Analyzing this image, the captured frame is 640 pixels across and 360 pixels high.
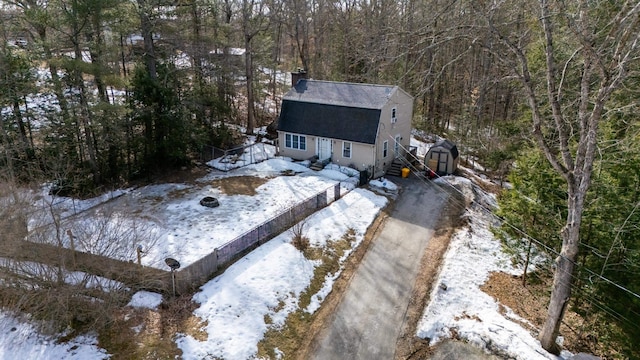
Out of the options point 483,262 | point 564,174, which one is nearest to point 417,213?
point 483,262

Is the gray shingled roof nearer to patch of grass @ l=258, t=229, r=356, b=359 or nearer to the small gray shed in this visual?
the small gray shed

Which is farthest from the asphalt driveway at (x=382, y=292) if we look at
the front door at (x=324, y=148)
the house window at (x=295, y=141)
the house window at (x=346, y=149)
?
the house window at (x=295, y=141)

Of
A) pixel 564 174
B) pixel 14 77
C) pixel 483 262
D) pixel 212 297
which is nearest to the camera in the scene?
pixel 564 174

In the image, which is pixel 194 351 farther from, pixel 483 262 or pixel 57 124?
pixel 57 124

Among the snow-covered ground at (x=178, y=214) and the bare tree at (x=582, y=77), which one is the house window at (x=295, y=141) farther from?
the bare tree at (x=582, y=77)

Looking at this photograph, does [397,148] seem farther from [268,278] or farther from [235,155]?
[268,278]

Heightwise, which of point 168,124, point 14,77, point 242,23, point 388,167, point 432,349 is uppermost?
point 242,23
